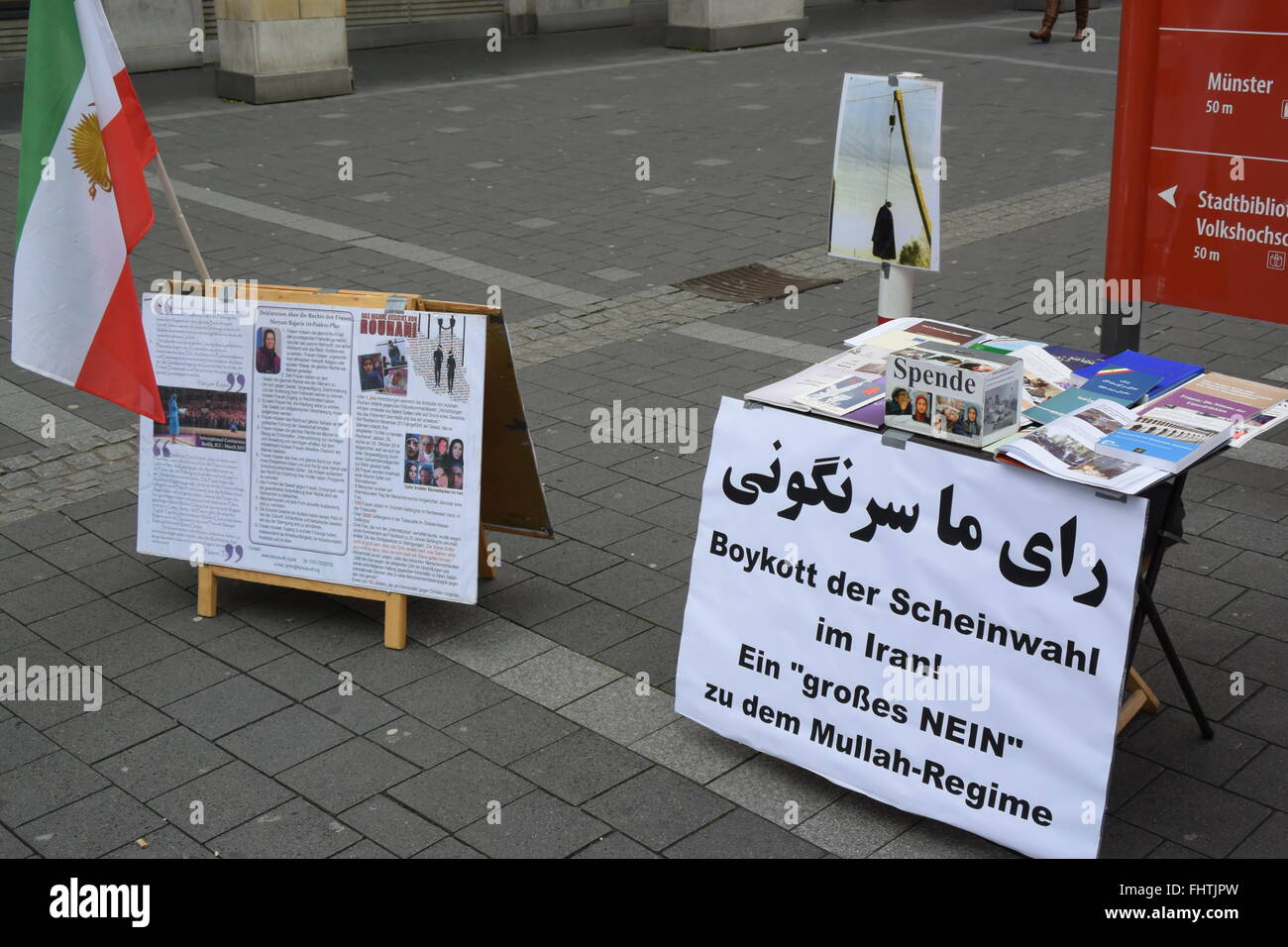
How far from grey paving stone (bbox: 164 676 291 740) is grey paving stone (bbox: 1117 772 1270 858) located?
8.88ft

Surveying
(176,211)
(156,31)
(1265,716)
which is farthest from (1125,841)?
(156,31)

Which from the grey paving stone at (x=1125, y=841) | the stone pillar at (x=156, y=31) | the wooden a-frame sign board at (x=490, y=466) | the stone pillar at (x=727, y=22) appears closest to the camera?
the grey paving stone at (x=1125, y=841)

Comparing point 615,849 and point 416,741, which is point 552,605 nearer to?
point 416,741

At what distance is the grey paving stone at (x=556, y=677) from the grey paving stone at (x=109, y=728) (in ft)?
3.73

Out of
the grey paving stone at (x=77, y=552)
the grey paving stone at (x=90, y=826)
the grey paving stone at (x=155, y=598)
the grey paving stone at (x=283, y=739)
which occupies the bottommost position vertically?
the grey paving stone at (x=90, y=826)

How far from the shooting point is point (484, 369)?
4.96 meters

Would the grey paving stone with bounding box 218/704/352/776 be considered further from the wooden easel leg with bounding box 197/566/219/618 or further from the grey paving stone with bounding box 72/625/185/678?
the wooden easel leg with bounding box 197/566/219/618

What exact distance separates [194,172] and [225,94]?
163 inches

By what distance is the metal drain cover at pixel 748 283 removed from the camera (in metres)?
9.37

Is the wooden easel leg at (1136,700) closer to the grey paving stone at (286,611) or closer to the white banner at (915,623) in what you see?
the white banner at (915,623)

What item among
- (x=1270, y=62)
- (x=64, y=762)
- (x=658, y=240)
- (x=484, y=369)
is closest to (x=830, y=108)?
(x=658, y=240)
